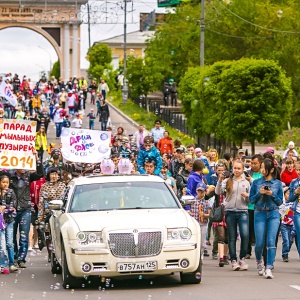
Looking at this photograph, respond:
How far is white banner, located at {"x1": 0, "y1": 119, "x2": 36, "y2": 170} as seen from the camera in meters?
18.4

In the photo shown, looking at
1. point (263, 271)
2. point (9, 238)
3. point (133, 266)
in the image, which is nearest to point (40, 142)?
point (9, 238)

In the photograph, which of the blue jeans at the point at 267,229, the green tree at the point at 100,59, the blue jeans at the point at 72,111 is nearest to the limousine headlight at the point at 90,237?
the blue jeans at the point at 267,229

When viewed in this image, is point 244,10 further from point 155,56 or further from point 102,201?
point 102,201

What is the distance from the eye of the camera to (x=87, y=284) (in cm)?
1501

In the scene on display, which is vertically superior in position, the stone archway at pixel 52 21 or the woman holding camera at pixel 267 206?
the stone archway at pixel 52 21

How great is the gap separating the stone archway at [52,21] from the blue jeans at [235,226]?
81.7 metres

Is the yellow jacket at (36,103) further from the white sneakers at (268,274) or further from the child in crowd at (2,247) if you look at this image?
the white sneakers at (268,274)

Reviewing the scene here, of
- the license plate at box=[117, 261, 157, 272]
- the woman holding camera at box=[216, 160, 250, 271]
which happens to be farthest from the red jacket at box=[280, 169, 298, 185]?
the license plate at box=[117, 261, 157, 272]

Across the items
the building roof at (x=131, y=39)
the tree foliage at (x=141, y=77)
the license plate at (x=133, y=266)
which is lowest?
the license plate at (x=133, y=266)

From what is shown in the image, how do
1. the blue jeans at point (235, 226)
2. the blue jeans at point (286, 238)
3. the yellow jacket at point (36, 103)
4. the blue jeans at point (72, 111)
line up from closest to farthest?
the blue jeans at point (235, 226), the blue jeans at point (286, 238), the yellow jacket at point (36, 103), the blue jeans at point (72, 111)

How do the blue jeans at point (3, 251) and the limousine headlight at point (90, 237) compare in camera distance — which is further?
the blue jeans at point (3, 251)

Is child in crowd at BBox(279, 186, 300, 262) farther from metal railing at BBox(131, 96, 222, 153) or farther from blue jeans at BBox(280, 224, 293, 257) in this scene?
metal railing at BBox(131, 96, 222, 153)

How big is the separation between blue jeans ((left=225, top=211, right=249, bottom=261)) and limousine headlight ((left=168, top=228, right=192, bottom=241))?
260 centimetres

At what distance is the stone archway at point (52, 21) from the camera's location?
10000 centimetres
